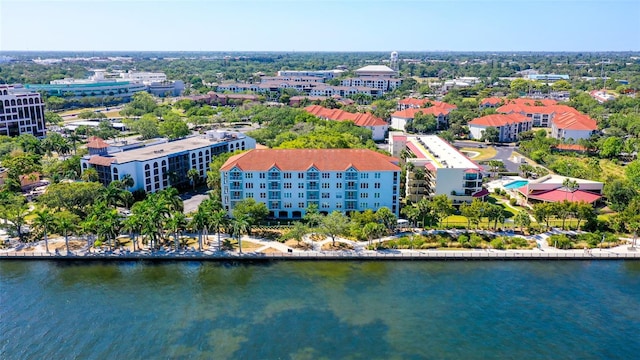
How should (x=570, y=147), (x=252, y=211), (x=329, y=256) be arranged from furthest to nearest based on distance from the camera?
(x=570, y=147), (x=252, y=211), (x=329, y=256)

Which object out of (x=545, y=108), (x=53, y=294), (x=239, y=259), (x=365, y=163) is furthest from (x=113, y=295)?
(x=545, y=108)

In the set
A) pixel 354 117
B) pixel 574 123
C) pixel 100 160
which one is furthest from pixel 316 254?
pixel 574 123

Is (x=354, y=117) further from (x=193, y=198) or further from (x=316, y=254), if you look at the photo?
(x=316, y=254)

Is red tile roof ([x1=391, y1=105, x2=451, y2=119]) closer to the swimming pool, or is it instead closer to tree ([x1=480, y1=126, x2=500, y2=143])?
tree ([x1=480, y1=126, x2=500, y2=143])

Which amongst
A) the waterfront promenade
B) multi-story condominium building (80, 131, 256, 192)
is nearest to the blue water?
the waterfront promenade

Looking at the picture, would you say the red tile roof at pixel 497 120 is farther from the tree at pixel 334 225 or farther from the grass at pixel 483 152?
the tree at pixel 334 225

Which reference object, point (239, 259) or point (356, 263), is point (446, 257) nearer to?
point (356, 263)
